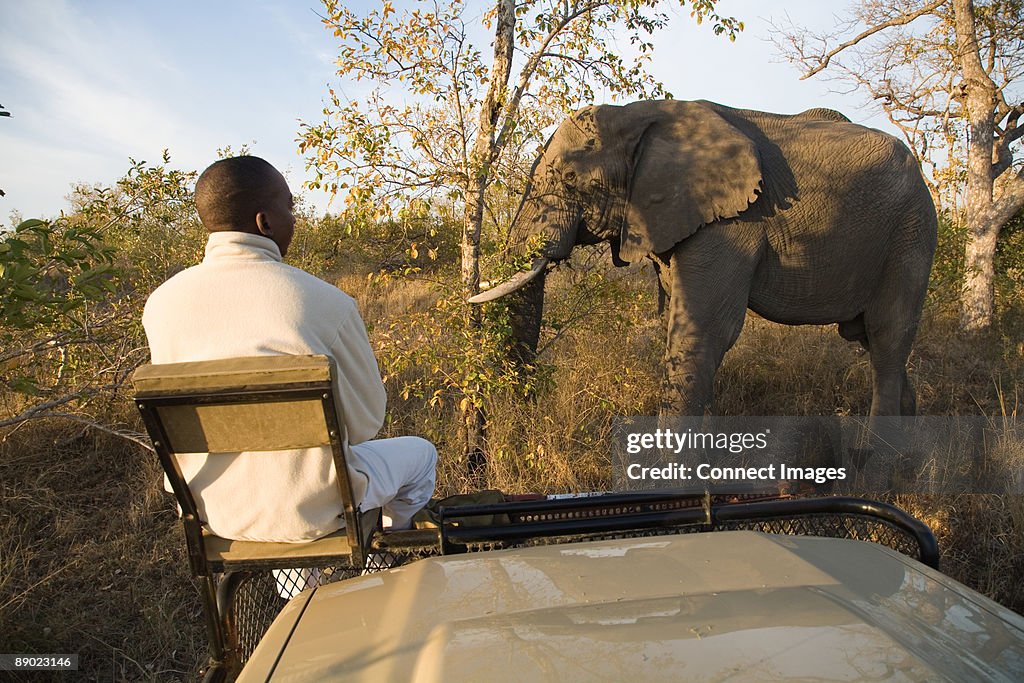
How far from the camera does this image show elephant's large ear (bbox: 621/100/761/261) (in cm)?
545

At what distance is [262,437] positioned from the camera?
1.78 meters

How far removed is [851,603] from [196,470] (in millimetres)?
1541

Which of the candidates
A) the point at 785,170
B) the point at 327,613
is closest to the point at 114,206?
the point at 327,613

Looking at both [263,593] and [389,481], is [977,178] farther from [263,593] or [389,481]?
[263,593]

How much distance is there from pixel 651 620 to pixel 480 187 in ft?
12.7

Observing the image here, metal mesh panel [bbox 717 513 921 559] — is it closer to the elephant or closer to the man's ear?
the man's ear

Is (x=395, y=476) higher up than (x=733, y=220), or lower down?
lower down

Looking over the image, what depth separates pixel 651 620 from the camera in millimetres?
1367

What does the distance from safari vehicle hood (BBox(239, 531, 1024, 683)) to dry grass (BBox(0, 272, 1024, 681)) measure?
88.8 inches

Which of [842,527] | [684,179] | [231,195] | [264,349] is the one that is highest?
[684,179]

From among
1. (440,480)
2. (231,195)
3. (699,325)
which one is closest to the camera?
(231,195)

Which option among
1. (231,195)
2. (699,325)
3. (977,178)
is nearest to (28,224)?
(231,195)

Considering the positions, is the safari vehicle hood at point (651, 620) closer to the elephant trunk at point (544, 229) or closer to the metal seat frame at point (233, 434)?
the metal seat frame at point (233, 434)

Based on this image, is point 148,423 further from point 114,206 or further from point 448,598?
point 114,206
